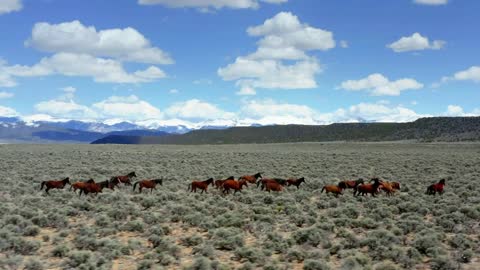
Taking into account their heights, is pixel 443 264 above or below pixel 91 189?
below

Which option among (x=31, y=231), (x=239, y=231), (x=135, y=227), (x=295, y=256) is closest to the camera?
(x=295, y=256)

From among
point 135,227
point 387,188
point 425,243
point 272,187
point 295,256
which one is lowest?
point 295,256

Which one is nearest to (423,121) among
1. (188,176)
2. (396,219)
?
(188,176)

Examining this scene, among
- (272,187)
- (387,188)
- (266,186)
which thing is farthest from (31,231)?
(387,188)

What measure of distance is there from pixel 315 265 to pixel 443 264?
2.82 metres

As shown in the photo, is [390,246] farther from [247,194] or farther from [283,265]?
[247,194]

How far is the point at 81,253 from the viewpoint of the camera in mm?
11188

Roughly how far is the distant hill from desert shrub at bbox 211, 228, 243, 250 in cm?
10947

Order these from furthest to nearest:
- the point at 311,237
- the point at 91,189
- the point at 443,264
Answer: the point at 91,189 → the point at 311,237 → the point at 443,264

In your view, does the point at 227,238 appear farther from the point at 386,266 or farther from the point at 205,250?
the point at 386,266

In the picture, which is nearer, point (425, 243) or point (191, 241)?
point (425, 243)

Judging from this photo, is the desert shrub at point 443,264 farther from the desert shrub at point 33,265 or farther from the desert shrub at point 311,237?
the desert shrub at point 33,265

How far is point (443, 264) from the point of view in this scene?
10.4 m

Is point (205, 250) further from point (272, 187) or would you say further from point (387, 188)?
point (387, 188)
